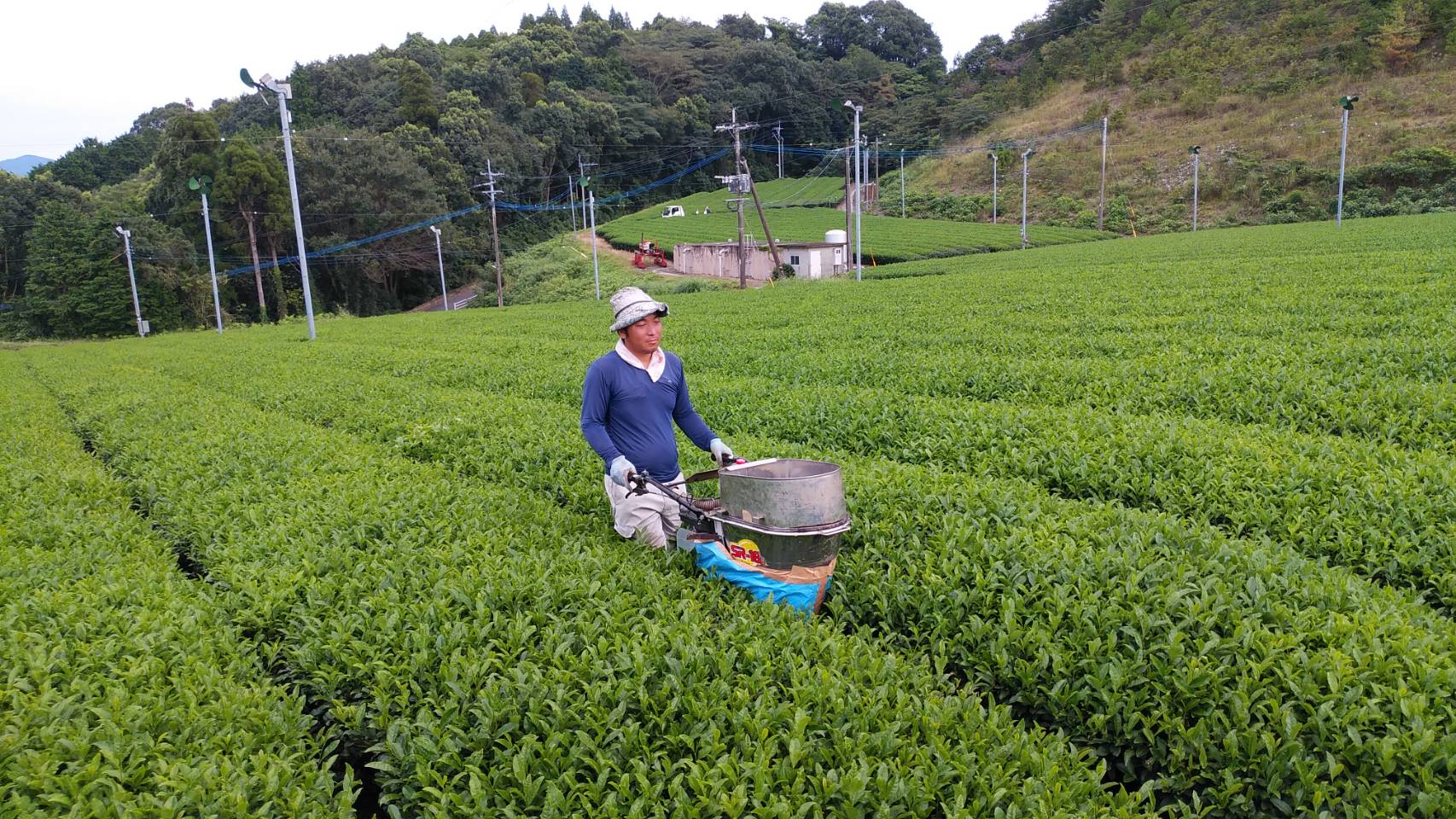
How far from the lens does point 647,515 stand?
15.9ft

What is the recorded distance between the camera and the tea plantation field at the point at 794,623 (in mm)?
2938

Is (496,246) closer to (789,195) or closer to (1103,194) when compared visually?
(1103,194)

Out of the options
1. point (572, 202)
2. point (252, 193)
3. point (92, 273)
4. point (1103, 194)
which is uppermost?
point (572, 202)

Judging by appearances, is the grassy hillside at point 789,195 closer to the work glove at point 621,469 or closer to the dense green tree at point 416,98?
the dense green tree at point 416,98

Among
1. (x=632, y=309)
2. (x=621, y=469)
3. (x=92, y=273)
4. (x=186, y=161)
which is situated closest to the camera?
(x=621, y=469)

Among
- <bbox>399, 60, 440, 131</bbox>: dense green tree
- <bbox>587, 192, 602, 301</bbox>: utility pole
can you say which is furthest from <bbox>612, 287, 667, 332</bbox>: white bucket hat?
<bbox>399, 60, 440, 131</bbox>: dense green tree

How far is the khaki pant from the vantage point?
187 inches

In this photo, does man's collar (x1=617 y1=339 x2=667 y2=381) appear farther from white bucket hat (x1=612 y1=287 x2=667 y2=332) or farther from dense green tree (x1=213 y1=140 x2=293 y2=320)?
dense green tree (x1=213 y1=140 x2=293 y2=320)

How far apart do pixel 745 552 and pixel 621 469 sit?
0.76 m

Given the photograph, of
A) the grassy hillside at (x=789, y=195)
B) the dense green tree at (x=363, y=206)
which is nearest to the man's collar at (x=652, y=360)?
the dense green tree at (x=363, y=206)

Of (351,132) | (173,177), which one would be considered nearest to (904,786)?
(173,177)

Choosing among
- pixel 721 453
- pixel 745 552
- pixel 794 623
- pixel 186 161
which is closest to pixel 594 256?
pixel 186 161

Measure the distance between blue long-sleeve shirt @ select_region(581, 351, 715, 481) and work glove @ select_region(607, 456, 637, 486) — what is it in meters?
0.20

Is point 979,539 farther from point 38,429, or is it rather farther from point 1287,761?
point 38,429
